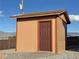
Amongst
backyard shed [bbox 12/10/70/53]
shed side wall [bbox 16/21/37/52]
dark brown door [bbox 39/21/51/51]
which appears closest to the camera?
backyard shed [bbox 12/10/70/53]

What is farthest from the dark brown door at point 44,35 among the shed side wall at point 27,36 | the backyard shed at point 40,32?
the shed side wall at point 27,36

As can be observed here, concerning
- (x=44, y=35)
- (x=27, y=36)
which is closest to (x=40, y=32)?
(x=44, y=35)

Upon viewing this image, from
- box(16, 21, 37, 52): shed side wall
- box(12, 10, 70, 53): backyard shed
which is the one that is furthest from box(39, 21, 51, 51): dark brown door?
box(16, 21, 37, 52): shed side wall

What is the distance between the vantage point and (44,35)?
19.4 metres

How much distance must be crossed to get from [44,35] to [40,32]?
47 centimetres

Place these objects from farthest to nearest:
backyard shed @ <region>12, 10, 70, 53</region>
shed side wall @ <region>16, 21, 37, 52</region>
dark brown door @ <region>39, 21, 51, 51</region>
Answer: shed side wall @ <region>16, 21, 37, 52</region>
dark brown door @ <region>39, 21, 51, 51</region>
backyard shed @ <region>12, 10, 70, 53</region>

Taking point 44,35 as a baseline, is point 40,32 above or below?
above

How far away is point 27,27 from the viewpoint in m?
20.5

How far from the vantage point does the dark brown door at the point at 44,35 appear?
19.1 meters

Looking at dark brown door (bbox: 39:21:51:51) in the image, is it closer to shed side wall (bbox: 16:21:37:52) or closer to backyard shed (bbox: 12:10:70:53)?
backyard shed (bbox: 12:10:70:53)

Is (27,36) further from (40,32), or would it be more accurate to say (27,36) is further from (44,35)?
(44,35)

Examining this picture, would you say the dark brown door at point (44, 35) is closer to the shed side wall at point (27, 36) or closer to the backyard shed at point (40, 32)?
the backyard shed at point (40, 32)

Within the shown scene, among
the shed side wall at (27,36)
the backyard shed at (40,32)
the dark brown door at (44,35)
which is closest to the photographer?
the backyard shed at (40,32)

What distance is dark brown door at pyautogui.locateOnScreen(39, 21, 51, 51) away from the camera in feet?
62.8
